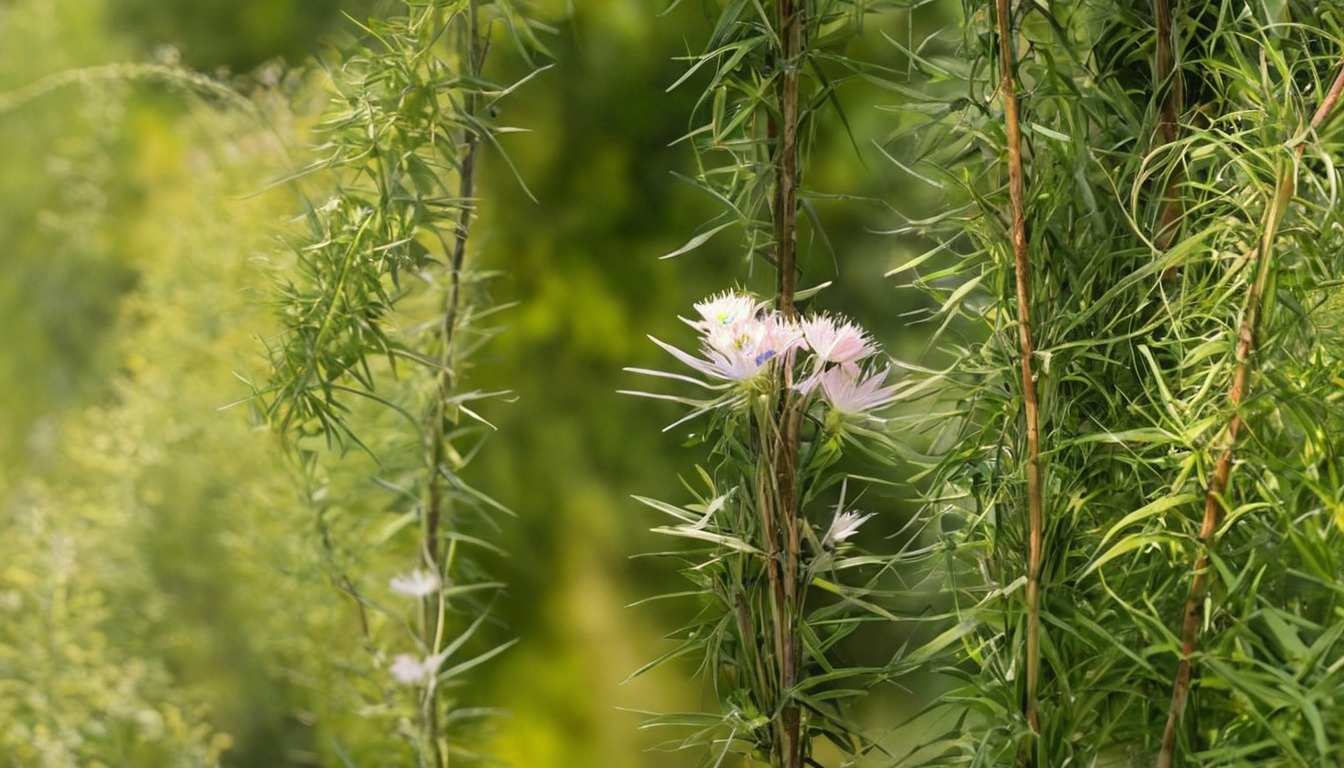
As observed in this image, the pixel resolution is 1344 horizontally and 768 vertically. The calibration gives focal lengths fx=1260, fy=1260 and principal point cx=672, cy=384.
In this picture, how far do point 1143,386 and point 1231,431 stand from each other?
0.23ft

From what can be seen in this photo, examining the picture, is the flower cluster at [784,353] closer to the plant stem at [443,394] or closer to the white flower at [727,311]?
the white flower at [727,311]

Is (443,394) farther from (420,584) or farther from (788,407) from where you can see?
(788,407)

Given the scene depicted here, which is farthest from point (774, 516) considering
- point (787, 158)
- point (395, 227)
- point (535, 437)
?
point (535, 437)

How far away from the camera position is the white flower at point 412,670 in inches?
32.7

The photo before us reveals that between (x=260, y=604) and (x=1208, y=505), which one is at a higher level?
(x=1208, y=505)

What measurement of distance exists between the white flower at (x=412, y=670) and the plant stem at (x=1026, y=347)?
1.42 feet

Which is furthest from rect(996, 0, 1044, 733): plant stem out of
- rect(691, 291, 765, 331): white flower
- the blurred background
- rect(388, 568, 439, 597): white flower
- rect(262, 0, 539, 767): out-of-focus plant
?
the blurred background

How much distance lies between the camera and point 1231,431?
0.47 m

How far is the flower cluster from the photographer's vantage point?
517 mm

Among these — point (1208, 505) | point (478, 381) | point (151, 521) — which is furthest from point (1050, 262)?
point (151, 521)

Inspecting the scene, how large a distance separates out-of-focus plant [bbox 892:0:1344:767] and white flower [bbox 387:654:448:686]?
38 centimetres

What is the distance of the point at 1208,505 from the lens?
0.48m

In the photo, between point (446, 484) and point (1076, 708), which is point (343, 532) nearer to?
point (446, 484)

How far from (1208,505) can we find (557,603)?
828 mm
